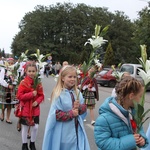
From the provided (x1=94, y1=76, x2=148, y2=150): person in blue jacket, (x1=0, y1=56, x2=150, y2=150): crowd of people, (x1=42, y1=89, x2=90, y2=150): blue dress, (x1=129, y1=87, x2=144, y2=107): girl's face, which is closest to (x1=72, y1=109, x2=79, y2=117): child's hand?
(x1=0, y1=56, x2=150, y2=150): crowd of people

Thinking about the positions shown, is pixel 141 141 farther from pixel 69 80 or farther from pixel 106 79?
pixel 106 79

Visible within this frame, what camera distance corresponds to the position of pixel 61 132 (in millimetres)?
3564

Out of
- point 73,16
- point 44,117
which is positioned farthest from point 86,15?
point 44,117

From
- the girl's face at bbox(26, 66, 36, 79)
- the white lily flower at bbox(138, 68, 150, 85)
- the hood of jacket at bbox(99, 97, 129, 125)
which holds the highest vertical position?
the white lily flower at bbox(138, 68, 150, 85)

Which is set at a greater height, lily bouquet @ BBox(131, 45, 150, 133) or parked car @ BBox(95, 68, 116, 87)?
lily bouquet @ BBox(131, 45, 150, 133)

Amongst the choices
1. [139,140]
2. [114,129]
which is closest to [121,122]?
[114,129]

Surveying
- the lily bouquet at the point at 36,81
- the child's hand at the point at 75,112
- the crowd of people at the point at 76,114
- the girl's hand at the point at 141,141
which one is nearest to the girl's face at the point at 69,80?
the crowd of people at the point at 76,114

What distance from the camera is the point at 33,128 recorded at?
527cm

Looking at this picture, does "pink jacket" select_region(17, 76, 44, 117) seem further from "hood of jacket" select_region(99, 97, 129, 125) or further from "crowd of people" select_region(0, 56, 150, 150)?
"hood of jacket" select_region(99, 97, 129, 125)

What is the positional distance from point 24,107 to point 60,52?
1933 inches

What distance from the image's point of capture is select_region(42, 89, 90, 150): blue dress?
11.6ft

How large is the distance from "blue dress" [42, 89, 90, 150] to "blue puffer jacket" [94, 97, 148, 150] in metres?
0.99

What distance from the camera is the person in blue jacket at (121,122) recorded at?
Answer: 254cm

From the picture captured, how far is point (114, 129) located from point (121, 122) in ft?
0.28
